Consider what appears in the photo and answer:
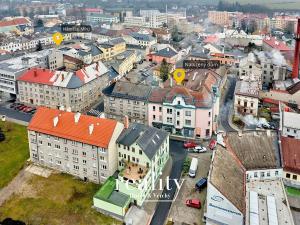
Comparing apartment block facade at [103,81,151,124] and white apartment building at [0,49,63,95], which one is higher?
white apartment building at [0,49,63,95]

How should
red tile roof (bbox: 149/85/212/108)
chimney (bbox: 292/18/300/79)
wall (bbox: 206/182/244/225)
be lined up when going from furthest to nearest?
chimney (bbox: 292/18/300/79) < red tile roof (bbox: 149/85/212/108) < wall (bbox: 206/182/244/225)

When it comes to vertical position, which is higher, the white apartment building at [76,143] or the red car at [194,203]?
the white apartment building at [76,143]

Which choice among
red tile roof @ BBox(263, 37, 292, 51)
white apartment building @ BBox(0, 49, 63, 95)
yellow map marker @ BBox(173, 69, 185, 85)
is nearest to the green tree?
yellow map marker @ BBox(173, 69, 185, 85)

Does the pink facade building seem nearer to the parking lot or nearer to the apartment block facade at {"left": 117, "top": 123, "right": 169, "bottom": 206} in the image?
the parking lot

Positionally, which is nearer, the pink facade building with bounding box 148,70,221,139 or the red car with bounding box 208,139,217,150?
the red car with bounding box 208,139,217,150

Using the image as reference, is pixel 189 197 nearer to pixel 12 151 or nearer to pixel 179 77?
pixel 12 151

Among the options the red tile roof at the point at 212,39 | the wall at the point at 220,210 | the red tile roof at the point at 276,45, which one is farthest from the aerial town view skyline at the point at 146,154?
the red tile roof at the point at 212,39

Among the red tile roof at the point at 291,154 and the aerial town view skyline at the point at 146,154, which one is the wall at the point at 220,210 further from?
the red tile roof at the point at 291,154
